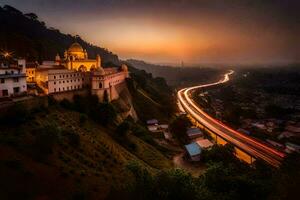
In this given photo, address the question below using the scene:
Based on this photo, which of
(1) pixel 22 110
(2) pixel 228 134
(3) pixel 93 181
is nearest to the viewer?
(3) pixel 93 181

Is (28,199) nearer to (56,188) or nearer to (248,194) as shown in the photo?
(56,188)

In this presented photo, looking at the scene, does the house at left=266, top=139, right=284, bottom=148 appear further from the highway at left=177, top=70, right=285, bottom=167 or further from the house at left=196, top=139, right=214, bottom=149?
the house at left=196, top=139, right=214, bottom=149

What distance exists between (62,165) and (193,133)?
138ft

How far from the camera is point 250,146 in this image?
187ft

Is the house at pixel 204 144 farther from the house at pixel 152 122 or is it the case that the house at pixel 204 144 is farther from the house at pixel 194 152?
the house at pixel 152 122

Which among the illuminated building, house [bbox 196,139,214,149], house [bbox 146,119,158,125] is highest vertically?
the illuminated building

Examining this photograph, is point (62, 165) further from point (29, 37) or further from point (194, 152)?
point (29, 37)

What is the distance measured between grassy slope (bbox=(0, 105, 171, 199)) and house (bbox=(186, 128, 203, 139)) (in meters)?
21.6

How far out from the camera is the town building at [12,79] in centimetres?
4100

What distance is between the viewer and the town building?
1614 inches

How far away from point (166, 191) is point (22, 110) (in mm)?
25372

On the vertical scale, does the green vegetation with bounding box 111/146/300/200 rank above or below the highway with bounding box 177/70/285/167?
above

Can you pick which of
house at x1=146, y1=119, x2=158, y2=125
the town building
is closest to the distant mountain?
the town building

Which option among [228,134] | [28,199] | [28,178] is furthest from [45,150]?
[228,134]
